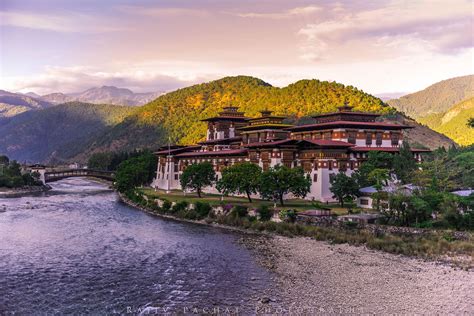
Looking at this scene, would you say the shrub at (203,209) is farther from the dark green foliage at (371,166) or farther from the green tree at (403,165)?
the green tree at (403,165)

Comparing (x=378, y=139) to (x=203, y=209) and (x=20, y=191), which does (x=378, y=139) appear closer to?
(x=203, y=209)

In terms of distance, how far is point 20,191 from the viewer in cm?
14462

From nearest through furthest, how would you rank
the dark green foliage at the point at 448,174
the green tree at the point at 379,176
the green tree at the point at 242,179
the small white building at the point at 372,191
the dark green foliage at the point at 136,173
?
the small white building at the point at 372,191 → the dark green foliage at the point at 448,174 → the green tree at the point at 379,176 → the green tree at the point at 242,179 → the dark green foliage at the point at 136,173

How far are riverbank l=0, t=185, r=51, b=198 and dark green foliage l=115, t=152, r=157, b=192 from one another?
28156mm

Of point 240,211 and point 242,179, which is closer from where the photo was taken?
point 240,211

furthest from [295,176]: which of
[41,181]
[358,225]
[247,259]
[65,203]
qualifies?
[41,181]

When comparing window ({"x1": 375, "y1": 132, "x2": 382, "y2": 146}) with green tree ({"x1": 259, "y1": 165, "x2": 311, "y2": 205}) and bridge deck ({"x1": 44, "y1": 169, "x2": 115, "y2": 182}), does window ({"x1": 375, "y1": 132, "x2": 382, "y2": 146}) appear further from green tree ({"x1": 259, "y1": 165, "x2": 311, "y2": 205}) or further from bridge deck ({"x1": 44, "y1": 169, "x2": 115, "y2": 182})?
bridge deck ({"x1": 44, "y1": 169, "x2": 115, "y2": 182})

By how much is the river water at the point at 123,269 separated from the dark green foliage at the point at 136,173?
1857 inches

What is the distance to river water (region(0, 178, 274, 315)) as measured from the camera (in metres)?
36.1

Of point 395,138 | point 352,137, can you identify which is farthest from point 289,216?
point 395,138

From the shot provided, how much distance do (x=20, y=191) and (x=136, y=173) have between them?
133 feet

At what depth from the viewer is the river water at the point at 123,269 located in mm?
36125

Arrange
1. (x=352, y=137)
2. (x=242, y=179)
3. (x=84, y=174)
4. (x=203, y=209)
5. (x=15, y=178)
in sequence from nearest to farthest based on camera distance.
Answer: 1. (x=203, y=209)
2. (x=242, y=179)
3. (x=352, y=137)
4. (x=15, y=178)
5. (x=84, y=174)

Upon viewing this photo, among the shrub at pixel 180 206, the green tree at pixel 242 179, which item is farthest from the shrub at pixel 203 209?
the green tree at pixel 242 179
